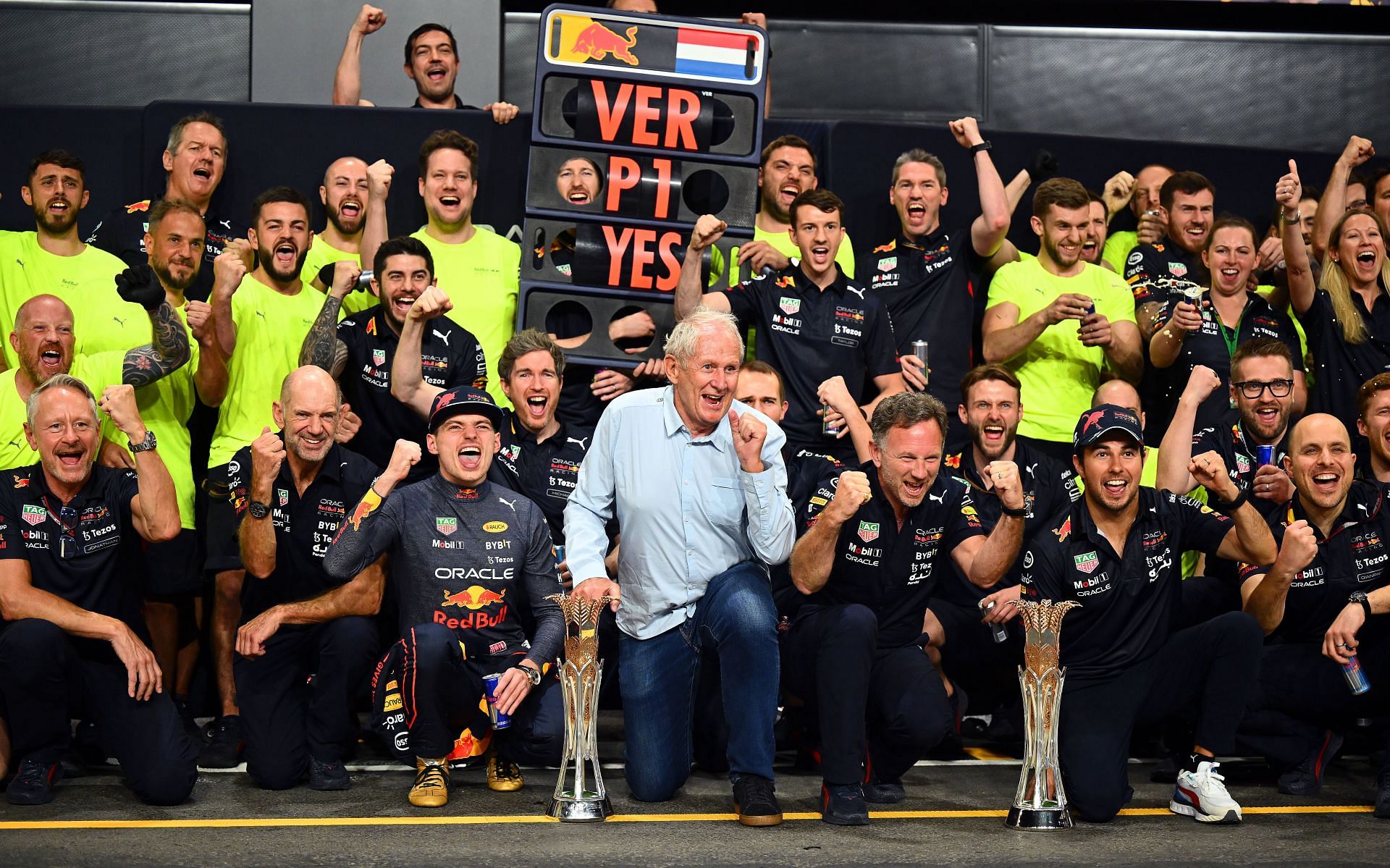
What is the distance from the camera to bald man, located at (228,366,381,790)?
5.21 metres

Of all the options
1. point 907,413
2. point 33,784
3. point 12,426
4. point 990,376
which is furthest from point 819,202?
point 33,784

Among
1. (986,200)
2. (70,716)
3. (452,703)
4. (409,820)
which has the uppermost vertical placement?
(986,200)

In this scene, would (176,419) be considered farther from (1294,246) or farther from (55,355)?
(1294,246)

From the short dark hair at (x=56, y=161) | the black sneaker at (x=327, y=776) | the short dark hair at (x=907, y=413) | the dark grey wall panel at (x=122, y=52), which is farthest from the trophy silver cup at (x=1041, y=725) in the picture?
the dark grey wall panel at (x=122, y=52)

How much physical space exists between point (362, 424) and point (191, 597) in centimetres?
104

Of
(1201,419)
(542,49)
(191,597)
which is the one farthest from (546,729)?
(1201,419)

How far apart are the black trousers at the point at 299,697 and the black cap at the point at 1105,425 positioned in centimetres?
275

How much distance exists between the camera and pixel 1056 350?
683cm

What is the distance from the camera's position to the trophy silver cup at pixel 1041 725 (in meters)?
4.73

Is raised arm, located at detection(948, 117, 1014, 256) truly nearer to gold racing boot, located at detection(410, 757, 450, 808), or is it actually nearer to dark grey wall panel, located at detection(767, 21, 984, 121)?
dark grey wall panel, located at detection(767, 21, 984, 121)

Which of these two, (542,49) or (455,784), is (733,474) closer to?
(455,784)

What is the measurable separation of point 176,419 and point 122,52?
4241 mm

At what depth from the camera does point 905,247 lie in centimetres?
711

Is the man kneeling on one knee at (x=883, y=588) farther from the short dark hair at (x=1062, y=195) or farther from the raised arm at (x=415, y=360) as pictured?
the short dark hair at (x=1062, y=195)
